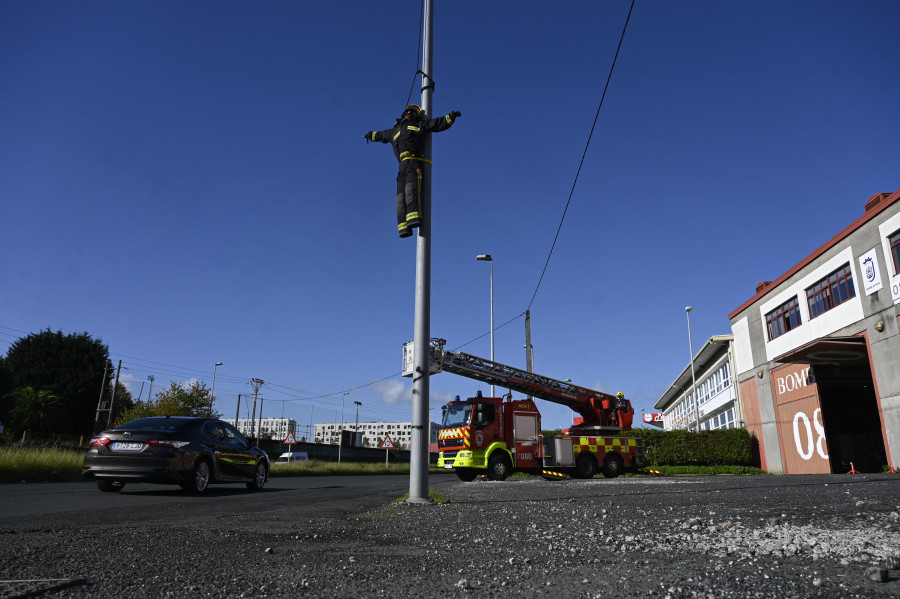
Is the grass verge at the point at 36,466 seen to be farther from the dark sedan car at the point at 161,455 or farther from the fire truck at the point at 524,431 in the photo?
the fire truck at the point at 524,431

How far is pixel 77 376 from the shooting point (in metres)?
49.6

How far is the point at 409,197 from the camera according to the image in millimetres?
8234

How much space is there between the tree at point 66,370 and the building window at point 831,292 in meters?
51.9

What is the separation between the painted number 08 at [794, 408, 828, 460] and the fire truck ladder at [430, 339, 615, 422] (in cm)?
789

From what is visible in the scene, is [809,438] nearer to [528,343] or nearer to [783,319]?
[783,319]

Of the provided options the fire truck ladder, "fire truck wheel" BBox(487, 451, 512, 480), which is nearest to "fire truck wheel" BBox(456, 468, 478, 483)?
"fire truck wheel" BBox(487, 451, 512, 480)

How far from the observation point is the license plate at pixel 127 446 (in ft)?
31.2

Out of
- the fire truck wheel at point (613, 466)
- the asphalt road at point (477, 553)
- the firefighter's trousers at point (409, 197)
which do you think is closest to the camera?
the asphalt road at point (477, 553)

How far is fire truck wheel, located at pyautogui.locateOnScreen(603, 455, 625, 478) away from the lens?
2091 centimetres

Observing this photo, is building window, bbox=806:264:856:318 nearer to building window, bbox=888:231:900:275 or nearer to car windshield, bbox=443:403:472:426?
building window, bbox=888:231:900:275

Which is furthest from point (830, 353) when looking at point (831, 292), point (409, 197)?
point (409, 197)

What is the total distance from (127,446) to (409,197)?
20.5 feet

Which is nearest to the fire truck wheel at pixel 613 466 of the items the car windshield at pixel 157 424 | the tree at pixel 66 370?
the car windshield at pixel 157 424

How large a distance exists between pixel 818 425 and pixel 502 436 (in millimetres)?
13064
